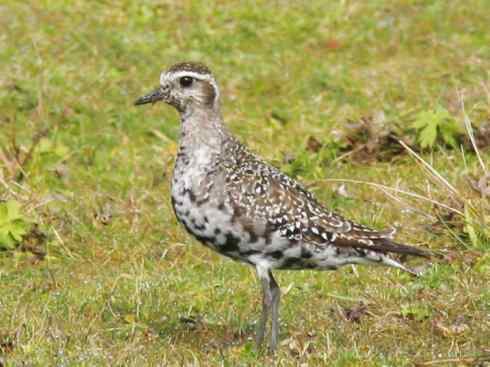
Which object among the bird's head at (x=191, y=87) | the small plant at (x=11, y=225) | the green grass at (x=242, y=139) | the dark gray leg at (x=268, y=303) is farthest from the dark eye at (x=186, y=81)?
the small plant at (x=11, y=225)

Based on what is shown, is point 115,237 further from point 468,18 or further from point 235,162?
point 468,18

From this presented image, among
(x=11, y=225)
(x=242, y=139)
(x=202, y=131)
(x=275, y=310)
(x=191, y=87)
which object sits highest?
(x=191, y=87)

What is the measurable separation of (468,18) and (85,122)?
6.13 metres

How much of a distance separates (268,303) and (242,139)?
585cm

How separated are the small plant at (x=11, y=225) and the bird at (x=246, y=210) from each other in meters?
2.65

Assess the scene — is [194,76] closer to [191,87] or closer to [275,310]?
[191,87]

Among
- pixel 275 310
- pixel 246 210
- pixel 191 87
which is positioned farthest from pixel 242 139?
pixel 246 210

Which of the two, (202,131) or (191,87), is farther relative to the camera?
(191,87)

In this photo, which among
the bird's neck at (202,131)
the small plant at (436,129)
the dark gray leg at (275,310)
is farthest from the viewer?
the small plant at (436,129)

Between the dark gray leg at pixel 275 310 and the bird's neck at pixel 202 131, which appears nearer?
→ the dark gray leg at pixel 275 310

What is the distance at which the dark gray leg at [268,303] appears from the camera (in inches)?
318

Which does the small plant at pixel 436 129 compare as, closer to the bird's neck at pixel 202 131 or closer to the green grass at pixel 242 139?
the green grass at pixel 242 139

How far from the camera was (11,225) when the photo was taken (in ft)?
→ 34.9

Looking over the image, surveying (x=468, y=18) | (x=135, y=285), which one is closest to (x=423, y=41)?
(x=468, y=18)
